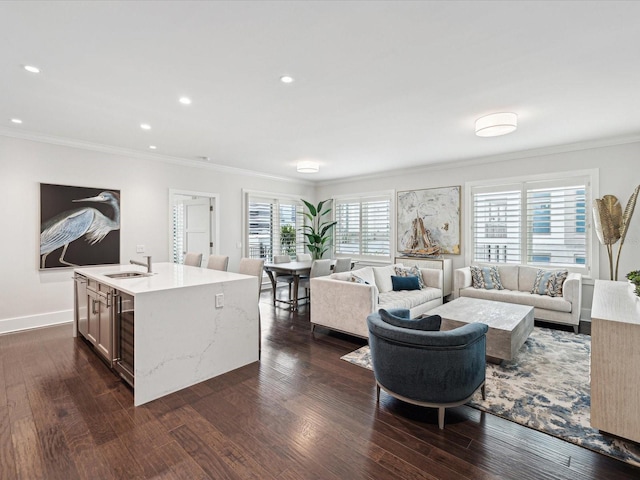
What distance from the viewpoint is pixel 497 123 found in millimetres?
3516

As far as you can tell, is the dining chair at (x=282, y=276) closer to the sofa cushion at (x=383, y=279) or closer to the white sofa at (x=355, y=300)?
the white sofa at (x=355, y=300)

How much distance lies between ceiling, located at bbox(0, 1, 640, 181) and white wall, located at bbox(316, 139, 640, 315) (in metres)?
0.30

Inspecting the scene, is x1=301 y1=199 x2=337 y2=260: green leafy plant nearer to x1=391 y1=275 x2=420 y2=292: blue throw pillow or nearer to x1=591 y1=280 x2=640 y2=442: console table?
x1=391 y1=275 x2=420 y2=292: blue throw pillow

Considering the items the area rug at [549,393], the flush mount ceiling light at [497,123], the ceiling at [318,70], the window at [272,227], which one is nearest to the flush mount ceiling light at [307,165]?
the ceiling at [318,70]

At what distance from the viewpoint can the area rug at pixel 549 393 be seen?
2031 millimetres

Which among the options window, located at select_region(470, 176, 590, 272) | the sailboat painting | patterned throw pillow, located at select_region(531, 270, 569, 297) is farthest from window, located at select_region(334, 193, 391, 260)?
patterned throw pillow, located at select_region(531, 270, 569, 297)

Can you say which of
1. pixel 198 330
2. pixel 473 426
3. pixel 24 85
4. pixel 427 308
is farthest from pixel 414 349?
pixel 24 85

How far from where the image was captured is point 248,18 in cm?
198

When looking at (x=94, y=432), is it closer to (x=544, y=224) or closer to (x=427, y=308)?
(x=427, y=308)

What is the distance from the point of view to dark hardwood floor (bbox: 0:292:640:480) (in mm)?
1777

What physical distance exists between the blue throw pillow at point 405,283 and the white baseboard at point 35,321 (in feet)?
16.0

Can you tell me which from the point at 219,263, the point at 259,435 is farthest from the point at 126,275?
the point at 259,435

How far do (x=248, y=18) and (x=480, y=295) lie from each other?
474 centimetres

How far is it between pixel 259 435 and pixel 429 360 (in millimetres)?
1231
